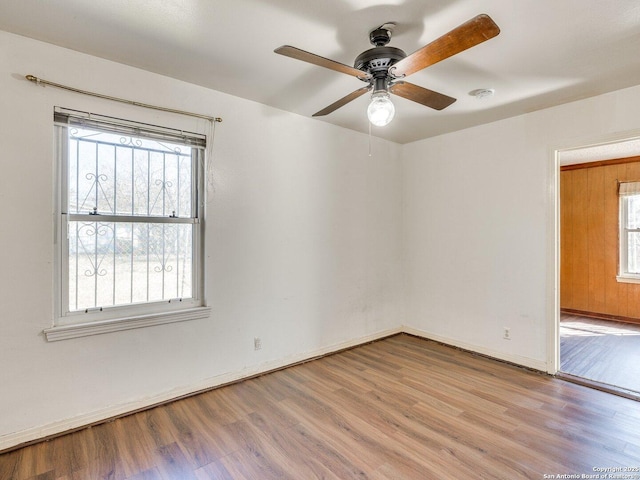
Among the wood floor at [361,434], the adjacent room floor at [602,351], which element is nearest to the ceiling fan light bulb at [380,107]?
the wood floor at [361,434]

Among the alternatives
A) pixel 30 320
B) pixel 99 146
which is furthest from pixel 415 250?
pixel 30 320

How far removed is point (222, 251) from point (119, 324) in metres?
0.94

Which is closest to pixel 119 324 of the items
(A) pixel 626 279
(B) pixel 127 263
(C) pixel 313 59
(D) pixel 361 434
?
(B) pixel 127 263

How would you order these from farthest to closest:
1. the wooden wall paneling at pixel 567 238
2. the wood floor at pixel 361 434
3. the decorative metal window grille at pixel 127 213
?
1. the wooden wall paneling at pixel 567 238
2. the decorative metal window grille at pixel 127 213
3. the wood floor at pixel 361 434

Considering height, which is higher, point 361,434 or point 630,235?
point 630,235

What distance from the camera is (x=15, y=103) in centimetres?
207

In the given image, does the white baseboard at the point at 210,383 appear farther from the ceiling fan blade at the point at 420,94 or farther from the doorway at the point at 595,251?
the ceiling fan blade at the point at 420,94

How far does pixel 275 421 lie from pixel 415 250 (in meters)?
2.81

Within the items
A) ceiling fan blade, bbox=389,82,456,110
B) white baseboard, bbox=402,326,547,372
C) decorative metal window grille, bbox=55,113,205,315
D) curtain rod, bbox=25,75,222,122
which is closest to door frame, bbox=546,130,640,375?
white baseboard, bbox=402,326,547,372

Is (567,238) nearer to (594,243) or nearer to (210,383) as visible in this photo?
(594,243)

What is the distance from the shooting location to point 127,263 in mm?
2520

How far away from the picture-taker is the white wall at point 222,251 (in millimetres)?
2090

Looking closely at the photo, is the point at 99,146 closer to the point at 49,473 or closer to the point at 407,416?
the point at 49,473

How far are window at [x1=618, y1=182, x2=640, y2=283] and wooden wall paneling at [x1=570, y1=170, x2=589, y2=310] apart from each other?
0.43m
